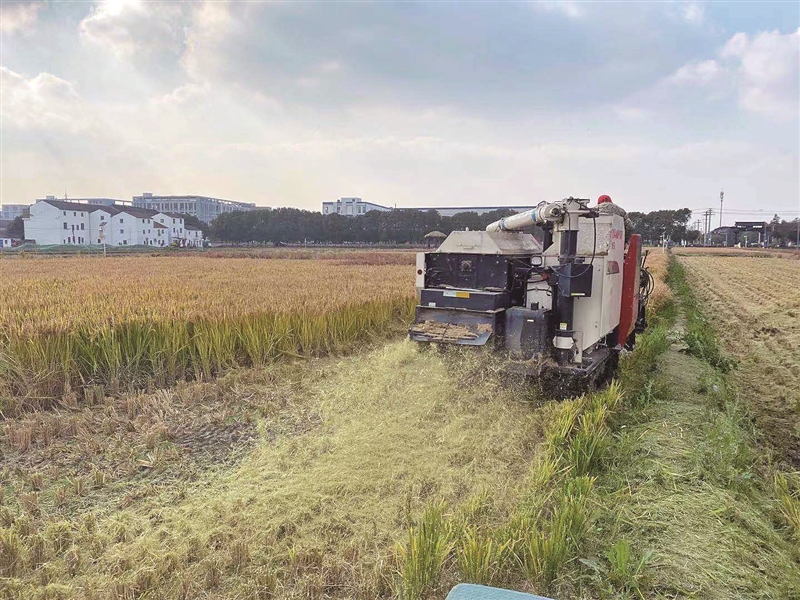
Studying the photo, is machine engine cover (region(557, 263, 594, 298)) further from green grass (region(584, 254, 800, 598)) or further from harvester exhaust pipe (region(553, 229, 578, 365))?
green grass (region(584, 254, 800, 598))

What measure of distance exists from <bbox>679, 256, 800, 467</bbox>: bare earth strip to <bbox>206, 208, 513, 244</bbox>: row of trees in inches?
1779

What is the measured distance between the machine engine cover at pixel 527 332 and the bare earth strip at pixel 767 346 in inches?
94.5

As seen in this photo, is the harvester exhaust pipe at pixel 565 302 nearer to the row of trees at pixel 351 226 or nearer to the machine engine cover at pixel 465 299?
the machine engine cover at pixel 465 299

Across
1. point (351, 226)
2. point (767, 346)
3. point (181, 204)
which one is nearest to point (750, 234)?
point (351, 226)

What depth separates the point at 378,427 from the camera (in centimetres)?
486

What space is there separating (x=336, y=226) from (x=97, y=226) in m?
39.7

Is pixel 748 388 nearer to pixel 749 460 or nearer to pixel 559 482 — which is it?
pixel 749 460

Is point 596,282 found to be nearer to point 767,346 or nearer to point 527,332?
point 527,332

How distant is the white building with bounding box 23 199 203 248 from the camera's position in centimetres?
7400

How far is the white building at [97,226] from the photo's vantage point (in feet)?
243

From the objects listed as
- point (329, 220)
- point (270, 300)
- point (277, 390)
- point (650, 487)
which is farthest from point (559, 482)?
point (329, 220)

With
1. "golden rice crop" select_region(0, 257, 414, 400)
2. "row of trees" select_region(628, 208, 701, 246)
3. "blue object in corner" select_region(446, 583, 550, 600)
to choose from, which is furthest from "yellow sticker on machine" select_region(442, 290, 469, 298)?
"row of trees" select_region(628, 208, 701, 246)

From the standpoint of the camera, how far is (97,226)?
78.9 m

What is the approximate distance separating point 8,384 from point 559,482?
557cm
